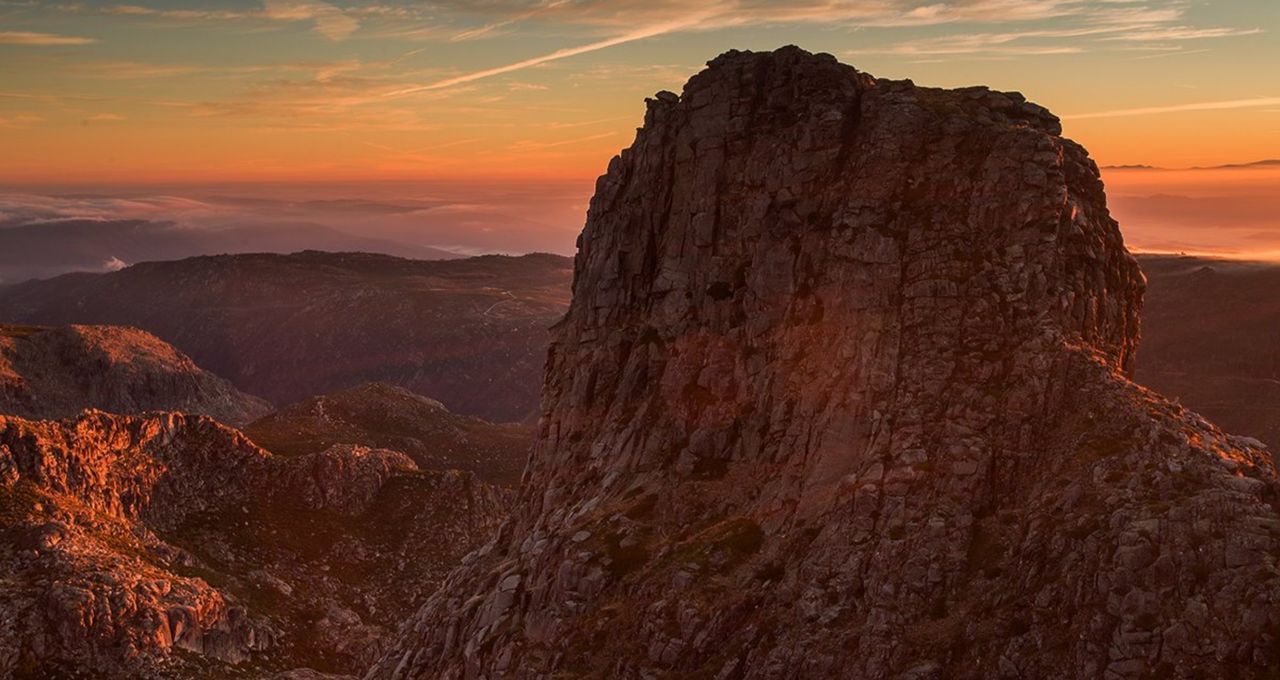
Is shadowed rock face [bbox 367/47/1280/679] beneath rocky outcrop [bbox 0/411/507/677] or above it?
above

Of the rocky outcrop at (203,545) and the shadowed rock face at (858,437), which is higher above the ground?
A: the shadowed rock face at (858,437)

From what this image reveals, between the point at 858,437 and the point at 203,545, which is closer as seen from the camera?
the point at 858,437

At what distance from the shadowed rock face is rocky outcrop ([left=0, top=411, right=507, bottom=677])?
32.1m

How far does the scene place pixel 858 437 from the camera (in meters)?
55.1

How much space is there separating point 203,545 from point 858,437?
9135cm

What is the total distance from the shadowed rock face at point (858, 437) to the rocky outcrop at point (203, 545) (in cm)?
3211

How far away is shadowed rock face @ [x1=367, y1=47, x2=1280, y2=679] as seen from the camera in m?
43.7

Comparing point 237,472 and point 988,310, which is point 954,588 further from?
point 237,472

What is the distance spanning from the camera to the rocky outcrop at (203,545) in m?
92.8

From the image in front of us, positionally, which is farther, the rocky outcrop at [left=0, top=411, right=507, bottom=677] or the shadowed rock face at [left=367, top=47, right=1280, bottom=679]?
the rocky outcrop at [left=0, top=411, right=507, bottom=677]

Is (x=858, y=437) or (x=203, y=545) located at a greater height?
(x=858, y=437)

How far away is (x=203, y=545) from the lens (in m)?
123

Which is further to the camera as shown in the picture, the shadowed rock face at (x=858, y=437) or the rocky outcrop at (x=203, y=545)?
the rocky outcrop at (x=203, y=545)

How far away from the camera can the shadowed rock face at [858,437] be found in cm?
4372
